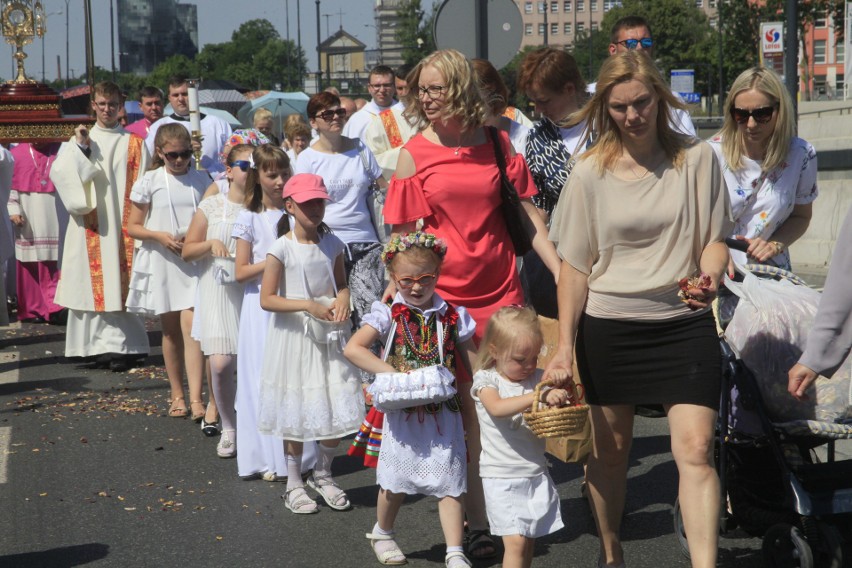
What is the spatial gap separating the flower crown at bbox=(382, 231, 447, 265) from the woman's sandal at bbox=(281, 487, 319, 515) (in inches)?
62.7

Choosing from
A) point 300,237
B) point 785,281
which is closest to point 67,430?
point 300,237

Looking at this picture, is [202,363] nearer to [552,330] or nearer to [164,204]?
[164,204]

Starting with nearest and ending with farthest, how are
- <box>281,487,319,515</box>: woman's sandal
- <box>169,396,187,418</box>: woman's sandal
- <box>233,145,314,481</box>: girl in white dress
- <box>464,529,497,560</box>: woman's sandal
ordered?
<box>464,529,497,560</box>: woman's sandal
<box>281,487,319,515</box>: woman's sandal
<box>233,145,314,481</box>: girl in white dress
<box>169,396,187,418</box>: woman's sandal

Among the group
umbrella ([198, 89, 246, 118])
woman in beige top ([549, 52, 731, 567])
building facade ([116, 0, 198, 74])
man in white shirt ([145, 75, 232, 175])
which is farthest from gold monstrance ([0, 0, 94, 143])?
building facade ([116, 0, 198, 74])

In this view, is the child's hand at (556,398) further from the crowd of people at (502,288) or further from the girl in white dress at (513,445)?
the girl in white dress at (513,445)

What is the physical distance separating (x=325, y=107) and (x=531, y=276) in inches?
104

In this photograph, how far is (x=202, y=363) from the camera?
27.4ft

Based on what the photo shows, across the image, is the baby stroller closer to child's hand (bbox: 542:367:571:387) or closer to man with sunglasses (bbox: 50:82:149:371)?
child's hand (bbox: 542:367:571:387)

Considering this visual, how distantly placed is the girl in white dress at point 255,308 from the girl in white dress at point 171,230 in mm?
1730

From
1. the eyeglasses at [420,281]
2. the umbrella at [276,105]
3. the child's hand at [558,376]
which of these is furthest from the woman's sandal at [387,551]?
the umbrella at [276,105]

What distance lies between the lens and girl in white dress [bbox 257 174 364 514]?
20.0 ft

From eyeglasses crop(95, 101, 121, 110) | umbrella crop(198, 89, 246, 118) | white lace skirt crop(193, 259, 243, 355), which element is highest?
umbrella crop(198, 89, 246, 118)

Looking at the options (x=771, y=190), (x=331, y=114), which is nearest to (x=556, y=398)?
(x=771, y=190)

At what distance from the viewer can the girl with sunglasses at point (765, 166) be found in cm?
526
